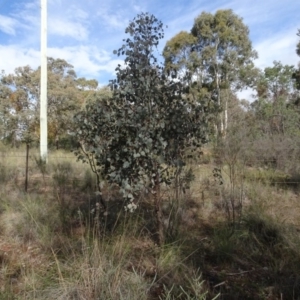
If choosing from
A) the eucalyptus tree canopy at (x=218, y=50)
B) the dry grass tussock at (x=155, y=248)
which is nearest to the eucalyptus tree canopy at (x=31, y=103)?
the eucalyptus tree canopy at (x=218, y=50)

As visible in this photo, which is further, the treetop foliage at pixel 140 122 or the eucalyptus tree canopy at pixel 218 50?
the eucalyptus tree canopy at pixel 218 50

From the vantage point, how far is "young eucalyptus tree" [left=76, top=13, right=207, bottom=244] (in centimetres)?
329

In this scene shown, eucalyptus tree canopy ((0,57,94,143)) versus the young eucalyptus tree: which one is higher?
eucalyptus tree canopy ((0,57,94,143))

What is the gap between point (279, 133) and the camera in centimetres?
920

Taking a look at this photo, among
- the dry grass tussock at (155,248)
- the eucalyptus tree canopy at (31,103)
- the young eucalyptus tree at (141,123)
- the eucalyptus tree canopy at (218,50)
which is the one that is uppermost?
the eucalyptus tree canopy at (218,50)

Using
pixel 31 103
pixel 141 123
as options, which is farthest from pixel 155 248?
pixel 31 103

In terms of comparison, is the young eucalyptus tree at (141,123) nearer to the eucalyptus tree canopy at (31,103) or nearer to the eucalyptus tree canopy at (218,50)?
the eucalyptus tree canopy at (31,103)

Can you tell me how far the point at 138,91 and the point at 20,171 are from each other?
5.89 metres

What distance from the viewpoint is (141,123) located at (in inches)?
129

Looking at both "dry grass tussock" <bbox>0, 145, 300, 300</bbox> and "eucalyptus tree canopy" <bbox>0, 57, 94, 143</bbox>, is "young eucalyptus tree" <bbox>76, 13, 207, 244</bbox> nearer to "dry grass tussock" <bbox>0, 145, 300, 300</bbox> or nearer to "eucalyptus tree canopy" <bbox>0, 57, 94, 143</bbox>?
"dry grass tussock" <bbox>0, 145, 300, 300</bbox>

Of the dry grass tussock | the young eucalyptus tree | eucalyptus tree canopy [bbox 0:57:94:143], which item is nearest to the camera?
the dry grass tussock

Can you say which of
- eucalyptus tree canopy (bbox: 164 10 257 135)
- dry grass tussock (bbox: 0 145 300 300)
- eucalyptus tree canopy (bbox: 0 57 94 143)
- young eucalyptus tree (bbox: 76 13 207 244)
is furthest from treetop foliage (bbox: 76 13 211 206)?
eucalyptus tree canopy (bbox: 164 10 257 135)

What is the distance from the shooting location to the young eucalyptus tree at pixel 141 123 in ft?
10.8

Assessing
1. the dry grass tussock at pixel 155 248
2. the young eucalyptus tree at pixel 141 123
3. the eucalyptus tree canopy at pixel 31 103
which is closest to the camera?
the dry grass tussock at pixel 155 248
